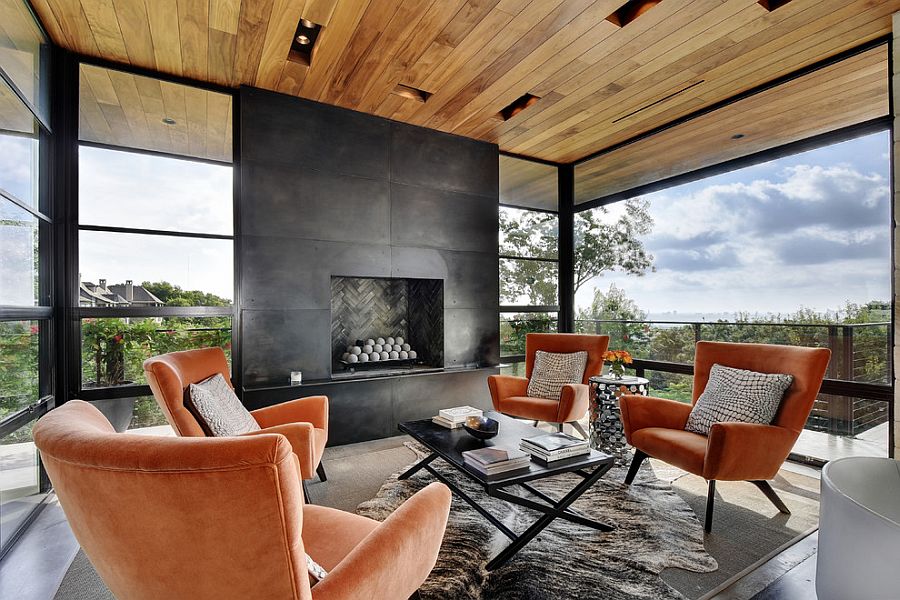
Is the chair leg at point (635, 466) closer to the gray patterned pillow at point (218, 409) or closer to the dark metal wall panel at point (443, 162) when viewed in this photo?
the gray patterned pillow at point (218, 409)

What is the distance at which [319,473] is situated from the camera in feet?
9.82

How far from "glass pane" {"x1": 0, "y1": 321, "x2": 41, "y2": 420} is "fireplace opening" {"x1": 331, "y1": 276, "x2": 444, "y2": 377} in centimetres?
200

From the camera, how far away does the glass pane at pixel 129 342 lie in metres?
3.12

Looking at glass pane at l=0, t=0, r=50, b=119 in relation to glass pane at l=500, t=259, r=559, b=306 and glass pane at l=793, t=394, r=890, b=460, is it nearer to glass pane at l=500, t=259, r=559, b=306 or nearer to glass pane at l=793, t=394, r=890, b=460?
glass pane at l=500, t=259, r=559, b=306

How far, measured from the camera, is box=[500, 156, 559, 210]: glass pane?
197 inches

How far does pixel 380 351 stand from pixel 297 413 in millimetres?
1576

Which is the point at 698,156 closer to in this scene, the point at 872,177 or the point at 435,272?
the point at 872,177

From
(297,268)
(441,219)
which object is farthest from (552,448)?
(441,219)

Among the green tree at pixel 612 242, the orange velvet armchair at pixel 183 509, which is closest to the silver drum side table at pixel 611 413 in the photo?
the green tree at pixel 612 242

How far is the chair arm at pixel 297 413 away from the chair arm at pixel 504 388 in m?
1.57

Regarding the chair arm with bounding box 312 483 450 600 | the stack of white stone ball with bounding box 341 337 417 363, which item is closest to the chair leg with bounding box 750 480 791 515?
the chair arm with bounding box 312 483 450 600

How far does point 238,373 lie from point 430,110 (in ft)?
9.04

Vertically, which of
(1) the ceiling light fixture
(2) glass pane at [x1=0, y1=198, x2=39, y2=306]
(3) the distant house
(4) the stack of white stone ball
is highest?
(1) the ceiling light fixture

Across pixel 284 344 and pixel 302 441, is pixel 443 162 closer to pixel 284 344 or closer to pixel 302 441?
pixel 284 344
